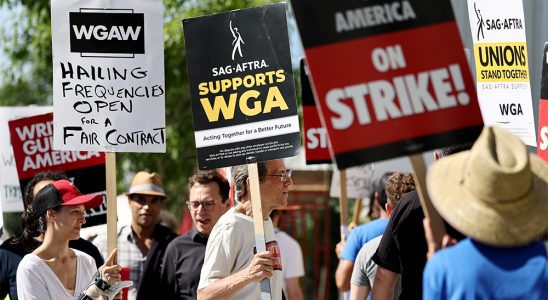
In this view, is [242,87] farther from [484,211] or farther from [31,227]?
[484,211]

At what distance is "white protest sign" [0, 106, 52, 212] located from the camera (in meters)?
11.1

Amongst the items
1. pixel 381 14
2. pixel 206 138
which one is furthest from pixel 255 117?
pixel 381 14

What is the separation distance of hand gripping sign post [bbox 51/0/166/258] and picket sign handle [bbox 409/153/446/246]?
2.96 m

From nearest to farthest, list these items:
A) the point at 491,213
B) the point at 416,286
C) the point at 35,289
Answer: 1. the point at 491,213
2. the point at 416,286
3. the point at 35,289

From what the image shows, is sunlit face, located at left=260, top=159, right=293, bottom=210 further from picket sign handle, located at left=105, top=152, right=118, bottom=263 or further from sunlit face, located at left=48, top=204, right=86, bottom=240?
sunlit face, located at left=48, top=204, right=86, bottom=240

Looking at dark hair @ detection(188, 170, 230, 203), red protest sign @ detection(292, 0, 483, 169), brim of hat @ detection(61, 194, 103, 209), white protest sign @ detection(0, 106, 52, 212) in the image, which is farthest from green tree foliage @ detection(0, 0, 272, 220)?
red protest sign @ detection(292, 0, 483, 169)

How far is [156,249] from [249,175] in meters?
2.61

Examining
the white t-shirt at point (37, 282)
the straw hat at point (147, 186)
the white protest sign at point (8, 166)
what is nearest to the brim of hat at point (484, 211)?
the white t-shirt at point (37, 282)

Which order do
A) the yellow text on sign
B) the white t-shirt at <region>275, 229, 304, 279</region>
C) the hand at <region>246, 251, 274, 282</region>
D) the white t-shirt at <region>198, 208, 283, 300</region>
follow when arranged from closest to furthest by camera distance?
the hand at <region>246, 251, 274, 282</region>, the white t-shirt at <region>198, 208, 283, 300</region>, the yellow text on sign, the white t-shirt at <region>275, 229, 304, 279</region>

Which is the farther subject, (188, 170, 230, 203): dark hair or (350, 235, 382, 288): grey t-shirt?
(188, 170, 230, 203): dark hair

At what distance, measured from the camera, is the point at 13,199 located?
454 inches

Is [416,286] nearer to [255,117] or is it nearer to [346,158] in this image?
[255,117]

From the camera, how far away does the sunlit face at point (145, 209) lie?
400 inches

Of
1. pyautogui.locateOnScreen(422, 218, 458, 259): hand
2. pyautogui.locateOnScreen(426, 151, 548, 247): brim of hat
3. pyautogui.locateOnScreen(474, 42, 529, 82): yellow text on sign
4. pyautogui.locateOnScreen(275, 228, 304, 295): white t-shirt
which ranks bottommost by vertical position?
pyautogui.locateOnScreen(275, 228, 304, 295): white t-shirt
